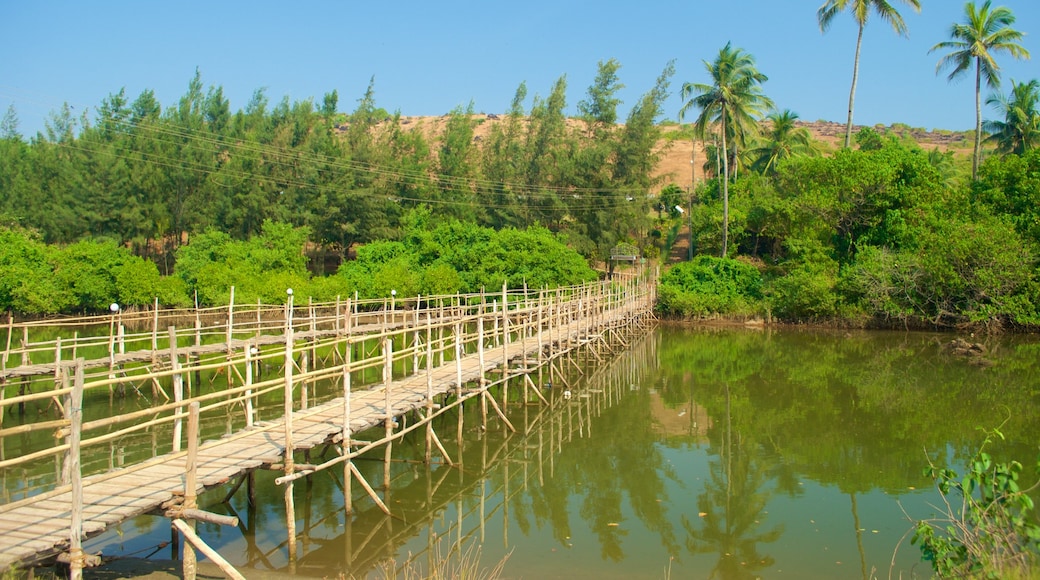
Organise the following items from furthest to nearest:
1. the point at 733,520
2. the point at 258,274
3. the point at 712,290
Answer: the point at 258,274 < the point at 712,290 < the point at 733,520

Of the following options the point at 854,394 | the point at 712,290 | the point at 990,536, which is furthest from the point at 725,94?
the point at 990,536

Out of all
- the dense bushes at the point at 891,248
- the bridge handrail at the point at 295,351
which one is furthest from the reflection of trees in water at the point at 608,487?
the dense bushes at the point at 891,248

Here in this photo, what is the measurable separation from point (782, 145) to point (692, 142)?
25779 mm

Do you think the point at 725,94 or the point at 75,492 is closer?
the point at 75,492

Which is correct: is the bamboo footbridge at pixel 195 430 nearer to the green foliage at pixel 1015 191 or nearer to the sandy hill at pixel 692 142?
the green foliage at pixel 1015 191

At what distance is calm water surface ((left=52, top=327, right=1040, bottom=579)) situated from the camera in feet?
27.2

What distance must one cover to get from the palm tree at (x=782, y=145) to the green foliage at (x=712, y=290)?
419 inches

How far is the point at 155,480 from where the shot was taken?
7.17m

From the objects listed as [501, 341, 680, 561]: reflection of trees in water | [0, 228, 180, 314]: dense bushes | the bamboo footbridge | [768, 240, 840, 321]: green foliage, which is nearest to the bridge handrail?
the bamboo footbridge

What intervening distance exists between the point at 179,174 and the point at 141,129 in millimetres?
5188

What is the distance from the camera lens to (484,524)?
940cm

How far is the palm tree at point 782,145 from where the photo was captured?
136 feet

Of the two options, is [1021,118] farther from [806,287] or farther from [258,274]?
[258,274]

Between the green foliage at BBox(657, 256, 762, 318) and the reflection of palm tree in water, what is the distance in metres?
20.2
